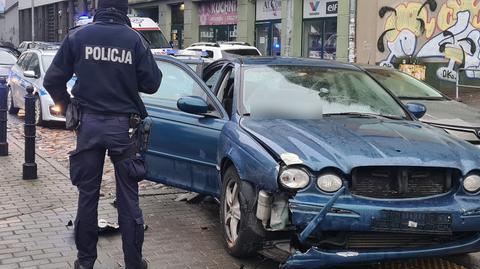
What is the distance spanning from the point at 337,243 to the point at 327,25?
19.5 m

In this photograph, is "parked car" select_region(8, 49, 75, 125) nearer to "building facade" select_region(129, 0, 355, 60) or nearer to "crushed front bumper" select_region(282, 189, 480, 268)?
"crushed front bumper" select_region(282, 189, 480, 268)

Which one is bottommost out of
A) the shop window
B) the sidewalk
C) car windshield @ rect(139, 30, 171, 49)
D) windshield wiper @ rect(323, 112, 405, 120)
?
the sidewalk

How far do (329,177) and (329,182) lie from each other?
33mm

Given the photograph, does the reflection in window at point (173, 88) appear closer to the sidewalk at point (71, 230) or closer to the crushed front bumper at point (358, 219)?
the sidewalk at point (71, 230)

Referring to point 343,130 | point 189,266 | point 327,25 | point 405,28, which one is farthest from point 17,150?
point 327,25

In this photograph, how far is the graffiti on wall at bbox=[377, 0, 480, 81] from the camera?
1723cm

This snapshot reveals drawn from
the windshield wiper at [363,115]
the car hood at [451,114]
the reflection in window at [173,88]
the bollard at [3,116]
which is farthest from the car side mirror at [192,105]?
the bollard at [3,116]

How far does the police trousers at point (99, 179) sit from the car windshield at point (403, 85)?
505cm

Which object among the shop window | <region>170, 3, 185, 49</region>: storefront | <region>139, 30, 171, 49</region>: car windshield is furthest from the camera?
<region>170, 3, 185, 49</region>: storefront

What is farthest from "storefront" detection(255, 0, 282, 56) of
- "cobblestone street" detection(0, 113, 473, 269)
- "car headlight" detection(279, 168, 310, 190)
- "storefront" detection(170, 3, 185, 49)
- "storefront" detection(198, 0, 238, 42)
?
"car headlight" detection(279, 168, 310, 190)

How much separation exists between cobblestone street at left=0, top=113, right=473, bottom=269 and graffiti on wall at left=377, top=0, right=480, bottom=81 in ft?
41.3

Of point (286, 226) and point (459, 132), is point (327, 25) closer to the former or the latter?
point (459, 132)

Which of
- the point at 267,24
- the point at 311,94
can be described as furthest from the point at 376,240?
the point at 267,24

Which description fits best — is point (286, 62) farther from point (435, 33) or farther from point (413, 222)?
point (435, 33)
